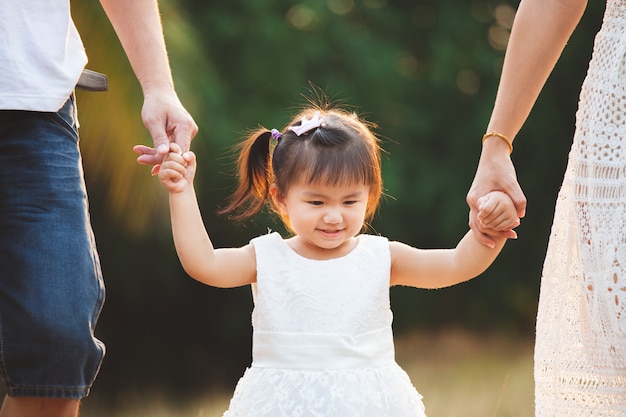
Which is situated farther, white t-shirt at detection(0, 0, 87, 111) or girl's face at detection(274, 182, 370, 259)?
girl's face at detection(274, 182, 370, 259)

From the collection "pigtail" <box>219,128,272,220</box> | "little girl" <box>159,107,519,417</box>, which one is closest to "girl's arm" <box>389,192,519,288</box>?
"little girl" <box>159,107,519,417</box>

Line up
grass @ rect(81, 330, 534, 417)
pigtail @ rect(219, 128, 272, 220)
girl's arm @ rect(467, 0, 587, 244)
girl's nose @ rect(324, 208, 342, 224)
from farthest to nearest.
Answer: grass @ rect(81, 330, 534, 417)
pigtail @ rect(219, 128, 272, 220)
girl's nose @ rect(324, 208, 342, 224)
girl's arm @ rect(467, 0, 587, 244)

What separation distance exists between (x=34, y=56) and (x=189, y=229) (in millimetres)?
529

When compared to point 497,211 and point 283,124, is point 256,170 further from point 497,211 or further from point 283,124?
point 283,124

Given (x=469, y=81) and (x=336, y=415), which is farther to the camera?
(x=469, y=81)

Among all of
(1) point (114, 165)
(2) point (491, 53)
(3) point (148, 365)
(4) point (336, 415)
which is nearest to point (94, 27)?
(1) point (114, 165)

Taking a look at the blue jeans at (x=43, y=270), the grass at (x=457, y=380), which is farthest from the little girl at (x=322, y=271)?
the grass at (x=457, y=380)

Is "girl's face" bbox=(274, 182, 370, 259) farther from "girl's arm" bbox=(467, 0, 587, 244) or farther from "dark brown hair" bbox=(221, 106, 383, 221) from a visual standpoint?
"girl's arm" bbox=(467, 0, 587, 244)

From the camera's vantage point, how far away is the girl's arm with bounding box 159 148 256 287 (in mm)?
2381

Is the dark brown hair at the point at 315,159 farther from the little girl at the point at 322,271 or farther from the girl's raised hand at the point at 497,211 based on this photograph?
the girl's raised hand at the point at 497,211

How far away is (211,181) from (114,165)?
0.48 metres

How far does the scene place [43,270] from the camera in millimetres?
2014

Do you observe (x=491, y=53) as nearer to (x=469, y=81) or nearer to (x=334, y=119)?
(x=469, y=81)

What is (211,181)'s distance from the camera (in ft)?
15.7
